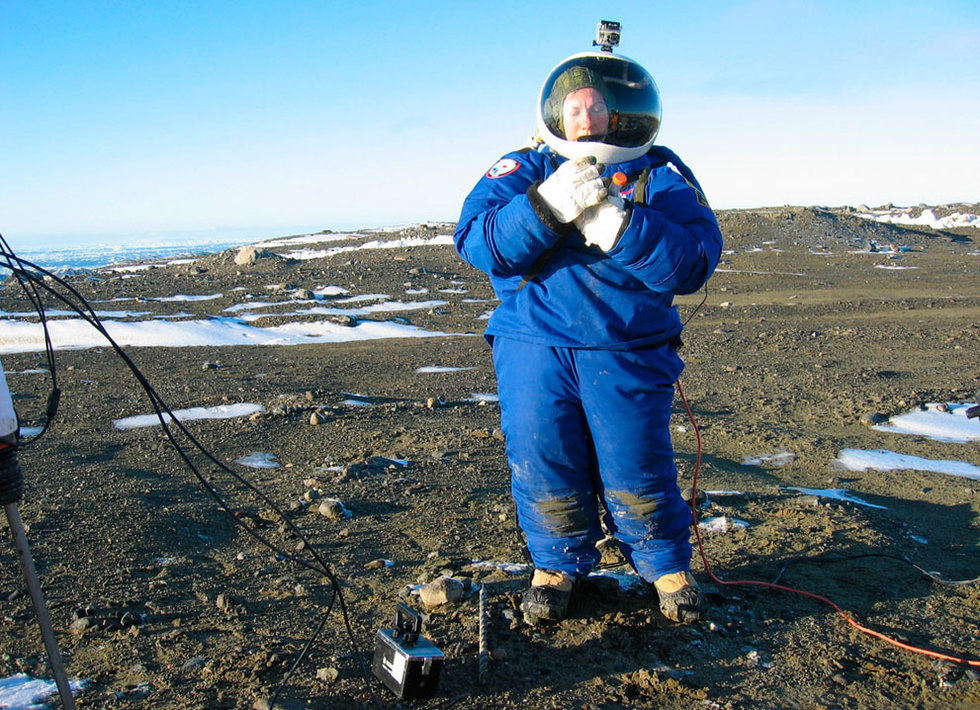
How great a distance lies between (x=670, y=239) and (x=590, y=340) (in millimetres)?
466

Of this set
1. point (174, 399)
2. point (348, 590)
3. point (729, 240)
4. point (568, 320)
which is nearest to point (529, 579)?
point (348, 590)

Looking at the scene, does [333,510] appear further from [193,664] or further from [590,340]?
[590,340]

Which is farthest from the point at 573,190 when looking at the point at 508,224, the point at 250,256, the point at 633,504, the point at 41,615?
the point at 250,256

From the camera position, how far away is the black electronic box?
2461 mm

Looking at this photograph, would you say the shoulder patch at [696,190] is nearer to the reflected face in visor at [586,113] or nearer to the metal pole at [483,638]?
the reflected face in visor at [586,113]

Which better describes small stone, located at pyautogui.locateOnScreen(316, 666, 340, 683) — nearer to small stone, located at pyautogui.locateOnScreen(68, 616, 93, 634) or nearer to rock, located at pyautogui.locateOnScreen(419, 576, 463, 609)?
rock, located at pyautogui.locateOnScreen(419, 576, 463, 609)

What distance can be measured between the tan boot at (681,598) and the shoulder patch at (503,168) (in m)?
1.66

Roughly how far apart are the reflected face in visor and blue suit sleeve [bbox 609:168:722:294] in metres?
0.29

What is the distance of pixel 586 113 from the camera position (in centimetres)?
302

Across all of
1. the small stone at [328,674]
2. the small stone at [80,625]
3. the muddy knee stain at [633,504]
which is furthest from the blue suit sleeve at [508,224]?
the small stone at [80,625]

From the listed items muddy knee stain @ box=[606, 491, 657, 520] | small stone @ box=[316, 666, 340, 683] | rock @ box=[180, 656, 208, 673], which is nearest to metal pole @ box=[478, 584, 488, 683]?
small stone @ box=[316, 666, 340, 683]

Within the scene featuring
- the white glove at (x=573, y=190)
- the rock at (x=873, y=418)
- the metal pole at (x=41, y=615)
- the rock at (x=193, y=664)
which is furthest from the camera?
the rock at (x=873, y=418)

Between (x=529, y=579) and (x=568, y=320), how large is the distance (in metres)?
1.21

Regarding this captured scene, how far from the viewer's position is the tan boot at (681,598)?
3004 millimetres
